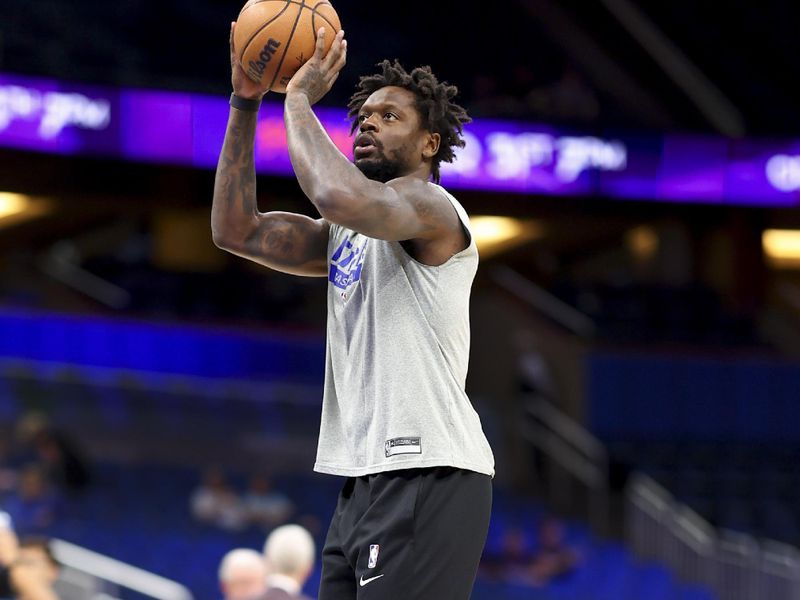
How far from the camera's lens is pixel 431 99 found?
277cm

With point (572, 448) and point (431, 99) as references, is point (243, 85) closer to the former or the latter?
point (431, 99)

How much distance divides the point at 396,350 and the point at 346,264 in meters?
0.27

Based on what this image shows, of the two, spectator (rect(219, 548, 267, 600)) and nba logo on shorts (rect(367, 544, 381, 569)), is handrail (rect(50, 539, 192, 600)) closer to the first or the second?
spectator (rect(219, 548, 267, 600))

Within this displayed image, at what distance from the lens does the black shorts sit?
8.29 feet

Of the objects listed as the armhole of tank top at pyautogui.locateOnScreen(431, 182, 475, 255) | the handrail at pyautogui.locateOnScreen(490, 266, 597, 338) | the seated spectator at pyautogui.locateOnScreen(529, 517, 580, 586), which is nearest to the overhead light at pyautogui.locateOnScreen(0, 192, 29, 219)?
the handrail at pyautogui.locateOnScreen(490, 266, 597, 338)

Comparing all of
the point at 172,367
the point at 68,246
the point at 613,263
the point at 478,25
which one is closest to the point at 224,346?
the point at 172,367

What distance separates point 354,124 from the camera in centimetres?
286

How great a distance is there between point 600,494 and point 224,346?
12.7ft

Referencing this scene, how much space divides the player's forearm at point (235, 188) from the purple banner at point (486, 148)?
27.7 feet

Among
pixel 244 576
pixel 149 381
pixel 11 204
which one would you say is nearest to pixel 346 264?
→ pixel 244 576

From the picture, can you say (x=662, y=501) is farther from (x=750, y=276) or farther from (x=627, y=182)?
(x=750, y=276)

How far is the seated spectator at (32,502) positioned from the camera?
8.75 metres

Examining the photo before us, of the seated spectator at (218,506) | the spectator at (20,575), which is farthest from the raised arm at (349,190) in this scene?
the seated spectator at (218,506)

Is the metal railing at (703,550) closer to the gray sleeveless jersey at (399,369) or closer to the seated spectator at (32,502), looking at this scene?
the seated spectator at (32,502)
